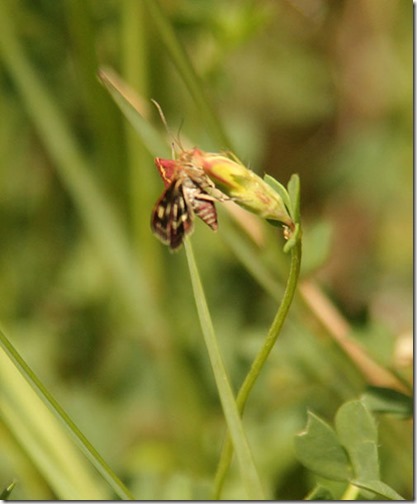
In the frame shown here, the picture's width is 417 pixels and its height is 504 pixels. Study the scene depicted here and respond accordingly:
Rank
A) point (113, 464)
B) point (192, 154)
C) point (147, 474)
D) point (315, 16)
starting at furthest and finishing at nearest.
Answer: point (315, 16)
point (113, 464)
point (147, 474)
point (192, 154)

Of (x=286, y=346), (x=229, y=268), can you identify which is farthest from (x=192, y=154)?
(x=229, y=268)

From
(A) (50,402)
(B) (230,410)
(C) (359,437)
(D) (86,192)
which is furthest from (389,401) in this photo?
(D) (86,192)

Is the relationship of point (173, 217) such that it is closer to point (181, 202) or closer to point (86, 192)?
point (181, 202)

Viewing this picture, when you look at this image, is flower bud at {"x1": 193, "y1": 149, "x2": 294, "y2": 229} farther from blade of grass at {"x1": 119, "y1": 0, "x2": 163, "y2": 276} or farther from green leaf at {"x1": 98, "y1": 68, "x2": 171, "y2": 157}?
blade of grass at {"x1": 119, "y1": 0, "x2": 163, "y2": 276}

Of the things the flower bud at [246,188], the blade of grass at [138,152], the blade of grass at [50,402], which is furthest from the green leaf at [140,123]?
the blade of grass at [138,152]

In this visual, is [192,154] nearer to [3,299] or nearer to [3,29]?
[3,29]
